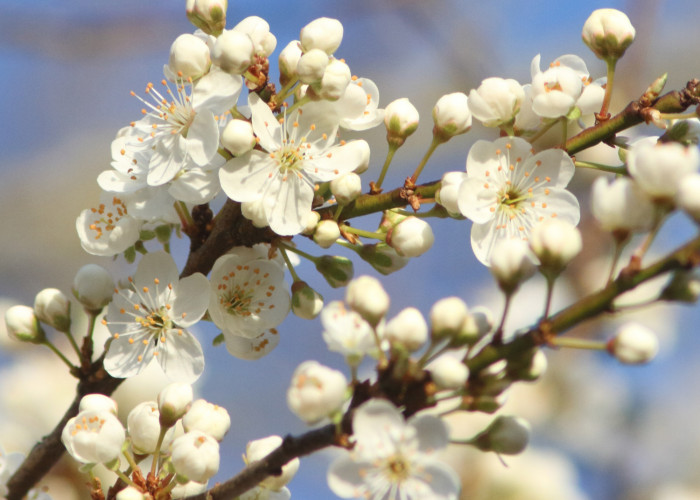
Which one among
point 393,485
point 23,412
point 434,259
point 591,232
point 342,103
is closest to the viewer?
point 393,485

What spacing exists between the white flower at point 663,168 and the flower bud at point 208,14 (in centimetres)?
73

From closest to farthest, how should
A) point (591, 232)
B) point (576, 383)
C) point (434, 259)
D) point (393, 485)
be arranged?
1. point (393, 485)
2. point (591, 232)
3. point (576, 383)
4. point (434, 259)

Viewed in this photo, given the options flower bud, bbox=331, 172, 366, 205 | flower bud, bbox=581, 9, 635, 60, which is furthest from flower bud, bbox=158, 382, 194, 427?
flower bud, bbox=581, 9, 635, 60

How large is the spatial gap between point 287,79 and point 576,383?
101 inches

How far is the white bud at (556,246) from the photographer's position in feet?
2.67

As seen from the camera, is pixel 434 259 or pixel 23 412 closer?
pixel 23 412

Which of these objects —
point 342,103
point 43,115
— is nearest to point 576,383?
point 342,103

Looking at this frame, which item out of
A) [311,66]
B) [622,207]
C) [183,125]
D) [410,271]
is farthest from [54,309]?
[410,271]

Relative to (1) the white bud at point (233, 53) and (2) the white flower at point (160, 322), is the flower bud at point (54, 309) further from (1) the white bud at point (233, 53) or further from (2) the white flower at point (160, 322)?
(1) the white bud at point (233, 53)

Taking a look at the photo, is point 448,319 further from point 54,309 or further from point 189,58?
point 54,309

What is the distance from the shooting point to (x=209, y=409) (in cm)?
114

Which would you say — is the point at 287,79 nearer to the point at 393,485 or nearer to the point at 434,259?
the point at 393,485

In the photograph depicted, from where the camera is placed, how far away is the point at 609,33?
124 cm

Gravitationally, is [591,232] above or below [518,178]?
above
